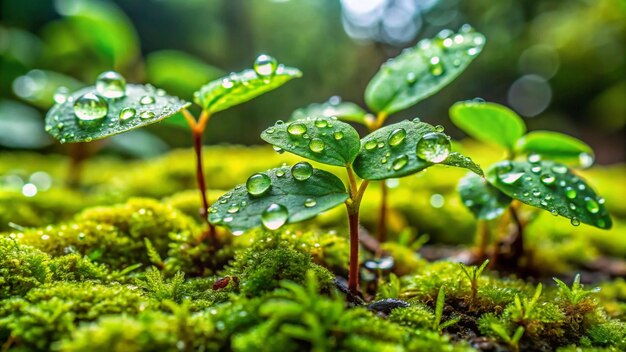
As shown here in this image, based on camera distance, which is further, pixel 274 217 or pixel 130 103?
pixel 130 103

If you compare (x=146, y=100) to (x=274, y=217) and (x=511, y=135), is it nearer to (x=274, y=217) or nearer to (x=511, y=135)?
(x=274, y=217)

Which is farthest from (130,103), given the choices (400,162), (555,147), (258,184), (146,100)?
(555,147)

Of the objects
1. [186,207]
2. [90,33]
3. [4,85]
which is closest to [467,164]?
[186,207]

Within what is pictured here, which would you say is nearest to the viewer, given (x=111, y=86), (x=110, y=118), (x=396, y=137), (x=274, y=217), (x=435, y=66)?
(x=274, y=217)

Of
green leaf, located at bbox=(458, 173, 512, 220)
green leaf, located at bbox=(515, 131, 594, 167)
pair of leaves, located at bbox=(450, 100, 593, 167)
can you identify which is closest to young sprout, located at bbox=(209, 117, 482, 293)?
green leaf, located at bbox=(458, 173, 512, 220)

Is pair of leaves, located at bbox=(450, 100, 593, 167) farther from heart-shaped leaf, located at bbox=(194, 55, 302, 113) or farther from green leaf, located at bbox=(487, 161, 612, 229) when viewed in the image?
heart-shaped leaf, located at bbox=(194, 55, 302, 113)

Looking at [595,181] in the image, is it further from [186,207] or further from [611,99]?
[611,99]
